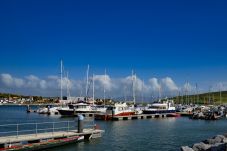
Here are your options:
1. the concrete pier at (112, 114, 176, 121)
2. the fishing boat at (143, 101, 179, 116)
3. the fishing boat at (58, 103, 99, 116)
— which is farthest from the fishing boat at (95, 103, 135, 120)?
the fishing boat at (58, 103, 99, 116)

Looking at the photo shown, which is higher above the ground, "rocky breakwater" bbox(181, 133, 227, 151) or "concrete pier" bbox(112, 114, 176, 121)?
"rocky breakwater" bbox(181, 133, 227, 151)

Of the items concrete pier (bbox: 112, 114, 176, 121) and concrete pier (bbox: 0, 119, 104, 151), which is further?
concrete pier (bbox: 112, 114, 176, 121)

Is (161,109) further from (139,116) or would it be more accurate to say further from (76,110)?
(76,110)

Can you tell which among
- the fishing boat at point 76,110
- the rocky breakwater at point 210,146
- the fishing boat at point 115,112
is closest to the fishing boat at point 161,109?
the fishing boat at point 115,112

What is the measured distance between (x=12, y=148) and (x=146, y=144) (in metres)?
15.4

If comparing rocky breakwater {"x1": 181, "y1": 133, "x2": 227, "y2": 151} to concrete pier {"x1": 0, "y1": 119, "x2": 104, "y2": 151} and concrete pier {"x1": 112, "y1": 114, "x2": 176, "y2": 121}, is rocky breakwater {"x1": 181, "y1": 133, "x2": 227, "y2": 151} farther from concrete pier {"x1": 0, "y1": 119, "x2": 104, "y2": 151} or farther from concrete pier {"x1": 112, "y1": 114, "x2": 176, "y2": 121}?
concrete pier {"x1": 112, "y1": 114, "x2": 176, "y2": 121}

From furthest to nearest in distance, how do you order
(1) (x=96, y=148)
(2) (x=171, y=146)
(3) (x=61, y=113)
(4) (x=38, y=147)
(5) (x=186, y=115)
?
(5) (x=186, y=115) < (3) (x=61, y=113) < (2) (x=171, y=146) < (1) (x=96, y=148) < (4) (x=38, y=147)

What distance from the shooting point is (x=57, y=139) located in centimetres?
3731

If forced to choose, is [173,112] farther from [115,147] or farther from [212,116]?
[115,147]

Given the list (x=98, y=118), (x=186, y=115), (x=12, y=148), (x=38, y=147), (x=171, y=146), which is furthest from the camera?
(x=186, y=115)

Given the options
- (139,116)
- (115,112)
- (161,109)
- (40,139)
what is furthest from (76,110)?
(40,139)

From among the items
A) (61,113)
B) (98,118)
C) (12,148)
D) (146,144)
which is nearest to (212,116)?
(98,118)

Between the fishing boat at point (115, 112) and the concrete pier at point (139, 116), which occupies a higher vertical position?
the fishing boat at point (115, 112)

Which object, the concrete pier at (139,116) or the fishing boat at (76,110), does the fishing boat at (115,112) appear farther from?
the fishing boat at (76,110)
